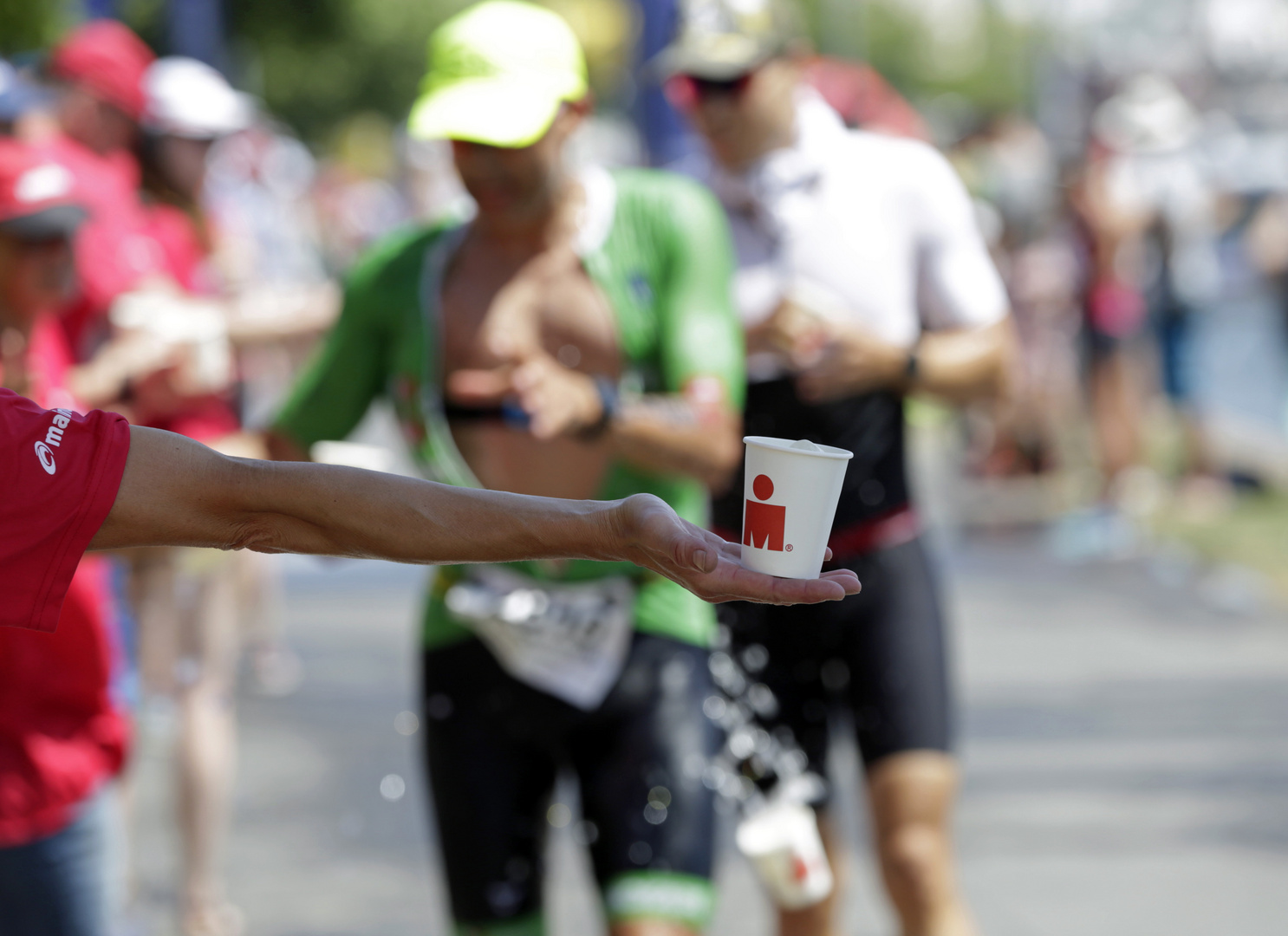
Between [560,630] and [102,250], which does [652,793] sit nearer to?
[560,630]

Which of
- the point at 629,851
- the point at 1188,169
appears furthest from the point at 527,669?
the point at 1188,169

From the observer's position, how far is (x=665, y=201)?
323 cm

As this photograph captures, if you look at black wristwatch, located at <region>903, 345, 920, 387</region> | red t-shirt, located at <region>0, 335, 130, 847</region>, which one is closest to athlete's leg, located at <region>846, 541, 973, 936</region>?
black wristwatch, located at <region>903, 345, 920, 387</region>

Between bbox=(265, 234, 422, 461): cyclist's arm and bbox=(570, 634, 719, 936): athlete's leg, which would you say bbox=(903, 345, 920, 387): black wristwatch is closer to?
bbox=(570, 634, 719, 936): athlete's leg

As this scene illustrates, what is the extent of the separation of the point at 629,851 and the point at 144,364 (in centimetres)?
183

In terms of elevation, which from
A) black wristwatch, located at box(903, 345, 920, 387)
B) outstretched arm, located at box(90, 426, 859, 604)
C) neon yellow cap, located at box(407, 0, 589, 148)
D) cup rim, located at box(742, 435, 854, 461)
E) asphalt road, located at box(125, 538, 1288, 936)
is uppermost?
neon yellow cap, located at box(407, 0, 589, 148)

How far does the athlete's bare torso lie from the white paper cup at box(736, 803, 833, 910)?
29.4 inches

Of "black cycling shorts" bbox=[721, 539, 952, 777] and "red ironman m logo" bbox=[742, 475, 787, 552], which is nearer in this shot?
"red ironman m logo" bbox=[742, 475, 787, 552]

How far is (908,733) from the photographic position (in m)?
3.49

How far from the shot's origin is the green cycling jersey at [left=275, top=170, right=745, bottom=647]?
10.3 feet

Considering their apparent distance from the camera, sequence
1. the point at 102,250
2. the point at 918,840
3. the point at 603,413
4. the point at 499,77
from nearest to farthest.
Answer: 1. the point at 603,413
2. the point at 499,77
3. the point at 918,840
4. the point at 102,250

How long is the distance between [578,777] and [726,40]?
154cm

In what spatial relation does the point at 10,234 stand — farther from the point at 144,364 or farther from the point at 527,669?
the point at 527,669

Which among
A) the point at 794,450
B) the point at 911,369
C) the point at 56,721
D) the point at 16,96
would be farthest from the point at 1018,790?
the point at 794,450
